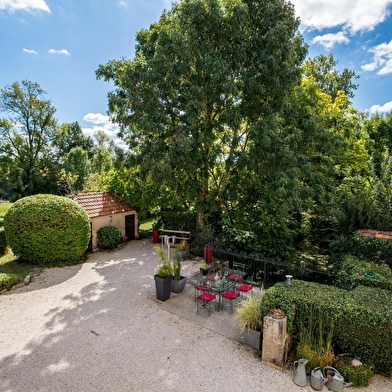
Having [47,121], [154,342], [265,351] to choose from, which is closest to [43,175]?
[47,121]

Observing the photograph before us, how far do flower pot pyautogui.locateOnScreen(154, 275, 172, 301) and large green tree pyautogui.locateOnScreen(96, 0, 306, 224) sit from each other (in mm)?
4306

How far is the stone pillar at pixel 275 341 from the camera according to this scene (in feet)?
16.2

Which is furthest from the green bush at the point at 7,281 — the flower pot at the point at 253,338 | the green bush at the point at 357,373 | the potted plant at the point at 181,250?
the green bush at the point at 357,373

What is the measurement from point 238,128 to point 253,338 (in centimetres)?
895

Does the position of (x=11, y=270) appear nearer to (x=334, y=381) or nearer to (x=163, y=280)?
(x=163, y=280)

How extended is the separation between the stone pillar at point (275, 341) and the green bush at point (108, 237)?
10158 mm

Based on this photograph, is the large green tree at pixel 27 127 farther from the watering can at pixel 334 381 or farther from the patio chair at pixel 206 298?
the watering can at pixel 334 381

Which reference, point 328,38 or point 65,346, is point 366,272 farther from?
point 328,38

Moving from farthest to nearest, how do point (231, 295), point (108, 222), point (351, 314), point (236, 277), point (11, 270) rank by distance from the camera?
point (108, 222) < point (11, 270) < point (236, 277) < point (231, 295) < point (351, 314)

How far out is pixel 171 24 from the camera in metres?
11.2

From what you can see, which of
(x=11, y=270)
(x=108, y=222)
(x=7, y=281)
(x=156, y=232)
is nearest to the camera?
(x=7, y=281)

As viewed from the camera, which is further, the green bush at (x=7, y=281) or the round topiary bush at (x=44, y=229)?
the round topiary bush at (x=44, y=229)

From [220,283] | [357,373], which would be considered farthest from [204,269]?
[357,373]

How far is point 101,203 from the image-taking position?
14.3m
